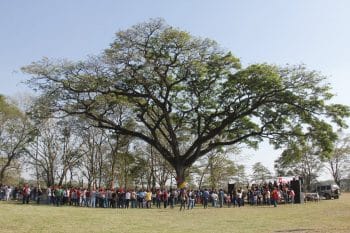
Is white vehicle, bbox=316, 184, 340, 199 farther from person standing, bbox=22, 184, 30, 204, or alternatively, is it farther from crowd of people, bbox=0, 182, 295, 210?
person standing, bbox=22, 184, 30, 204

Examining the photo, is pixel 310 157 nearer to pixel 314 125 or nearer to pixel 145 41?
pixel 314 125

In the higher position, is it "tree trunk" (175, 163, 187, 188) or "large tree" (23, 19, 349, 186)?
"large tree" (23, 19, 349, 186)

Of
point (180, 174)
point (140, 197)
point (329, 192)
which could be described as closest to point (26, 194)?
point (140, 197)

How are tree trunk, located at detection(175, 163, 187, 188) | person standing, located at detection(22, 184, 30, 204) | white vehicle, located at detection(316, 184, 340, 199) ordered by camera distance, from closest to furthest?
person standing, located at detection(22, 184, 30, 204) < tree trunk, located at detection(175, 163, 187, 188) < white vehicle, located at detection(316, 184, 340, 199)

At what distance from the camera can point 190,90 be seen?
44562 millimetres

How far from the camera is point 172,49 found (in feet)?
135

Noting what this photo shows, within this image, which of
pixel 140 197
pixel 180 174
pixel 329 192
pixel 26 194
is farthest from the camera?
pixel 329 192

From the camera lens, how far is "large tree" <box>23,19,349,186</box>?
40.8 m

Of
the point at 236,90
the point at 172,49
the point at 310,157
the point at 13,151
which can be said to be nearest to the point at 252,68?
the point at 236,90

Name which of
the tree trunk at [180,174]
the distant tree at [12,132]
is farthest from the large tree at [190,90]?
the distant tree at [12,132]

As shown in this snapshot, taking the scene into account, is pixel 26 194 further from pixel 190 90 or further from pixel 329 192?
pixel 329 192

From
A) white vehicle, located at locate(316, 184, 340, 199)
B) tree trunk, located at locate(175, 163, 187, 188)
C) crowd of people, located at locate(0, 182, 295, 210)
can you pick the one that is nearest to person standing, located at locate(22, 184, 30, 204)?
crowd of people, located at locate(0, 182, 295, 210)

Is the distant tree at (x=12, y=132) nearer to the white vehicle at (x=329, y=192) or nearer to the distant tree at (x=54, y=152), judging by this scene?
the distant tree at (x=54, y=152)

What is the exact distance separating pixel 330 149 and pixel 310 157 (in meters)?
38.6
